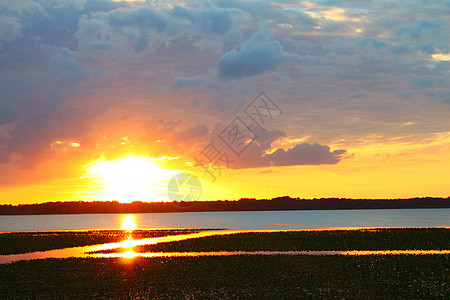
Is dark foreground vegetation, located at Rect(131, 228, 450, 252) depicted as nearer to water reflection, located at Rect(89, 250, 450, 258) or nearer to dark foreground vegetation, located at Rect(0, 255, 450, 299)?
water reflection, located at Rect(89, 250, 450, 258)

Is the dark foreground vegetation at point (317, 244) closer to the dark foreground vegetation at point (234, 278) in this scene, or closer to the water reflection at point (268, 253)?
the water reflection at point (268, 253)

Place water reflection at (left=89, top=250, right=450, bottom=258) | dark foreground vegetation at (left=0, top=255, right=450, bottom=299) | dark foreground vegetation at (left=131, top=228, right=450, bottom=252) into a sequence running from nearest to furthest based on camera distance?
dark foreground vegetation at (left=0, top=255, right=450, bottom=299)
water reflection at (left=89, top=250, right=450, bottom=258)
dark foreground vegetation at (left=131, top=228, right=450, bottom=252)

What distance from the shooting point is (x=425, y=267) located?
40.0 metres

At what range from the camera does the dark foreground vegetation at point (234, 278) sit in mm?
30109

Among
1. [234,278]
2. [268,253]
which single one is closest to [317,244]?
[268,253]

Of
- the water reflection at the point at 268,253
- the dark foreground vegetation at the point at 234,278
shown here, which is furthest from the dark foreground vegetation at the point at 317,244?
the dark foreground vegetation at the point at 234,278

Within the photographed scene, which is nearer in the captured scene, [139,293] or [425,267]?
[139,293]

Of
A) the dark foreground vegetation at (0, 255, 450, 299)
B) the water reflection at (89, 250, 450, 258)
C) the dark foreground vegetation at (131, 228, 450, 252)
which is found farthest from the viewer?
the dark foreground vegetation at (131, 228, 450, 252)

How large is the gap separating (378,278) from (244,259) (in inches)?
582

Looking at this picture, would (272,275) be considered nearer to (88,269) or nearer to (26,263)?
(88,269)

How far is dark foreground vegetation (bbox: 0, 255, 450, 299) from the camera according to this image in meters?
30.1

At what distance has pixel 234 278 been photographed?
1394 inches

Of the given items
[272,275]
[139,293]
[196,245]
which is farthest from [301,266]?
[196,245]

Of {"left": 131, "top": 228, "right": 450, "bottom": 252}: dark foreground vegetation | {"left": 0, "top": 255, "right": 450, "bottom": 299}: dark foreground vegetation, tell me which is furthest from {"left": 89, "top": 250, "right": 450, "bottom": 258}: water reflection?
{"left": 0, "top": 255, "right": 450, "bottom": 299}: dark foreground vegetation
